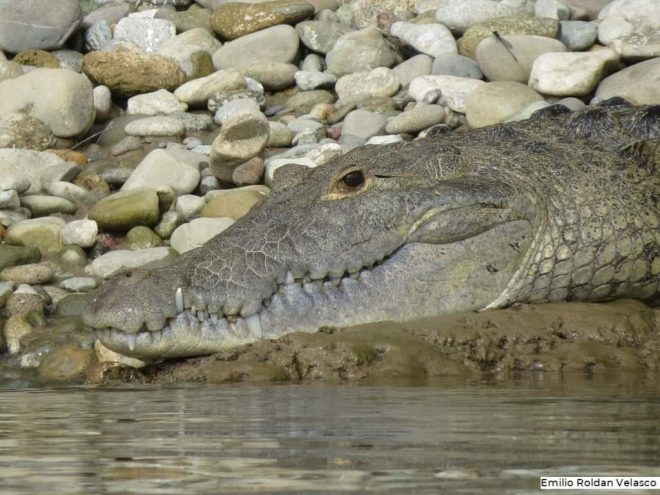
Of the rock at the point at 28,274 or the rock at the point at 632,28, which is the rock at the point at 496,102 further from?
the rock at the point at 28,274

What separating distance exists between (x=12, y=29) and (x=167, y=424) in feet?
37.2

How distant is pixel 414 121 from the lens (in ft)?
36.6

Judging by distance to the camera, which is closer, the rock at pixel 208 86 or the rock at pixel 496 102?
the rock at pixel 496 102

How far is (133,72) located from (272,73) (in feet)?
4.79

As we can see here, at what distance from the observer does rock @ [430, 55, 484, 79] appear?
1230cm

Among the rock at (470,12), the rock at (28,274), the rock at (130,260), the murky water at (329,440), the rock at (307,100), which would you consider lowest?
the rock at (28,274)

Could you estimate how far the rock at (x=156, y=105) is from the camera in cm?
1273

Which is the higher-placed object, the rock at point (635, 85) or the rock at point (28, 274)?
the rock at point (635, 85)

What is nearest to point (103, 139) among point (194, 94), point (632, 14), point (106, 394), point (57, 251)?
point (194, 94)

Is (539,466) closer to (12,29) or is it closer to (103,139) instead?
(103,139)

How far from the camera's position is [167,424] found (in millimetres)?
3451

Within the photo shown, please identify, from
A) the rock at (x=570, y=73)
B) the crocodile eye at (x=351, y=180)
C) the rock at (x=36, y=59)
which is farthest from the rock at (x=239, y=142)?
the crocodile eye at (x=351, y=180)

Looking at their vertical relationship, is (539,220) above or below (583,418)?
below

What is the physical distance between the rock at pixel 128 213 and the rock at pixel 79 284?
83cm
